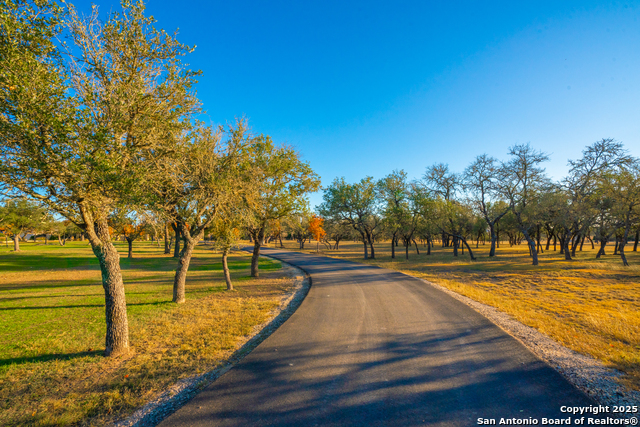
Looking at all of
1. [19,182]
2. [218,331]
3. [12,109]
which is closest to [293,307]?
[218,331]

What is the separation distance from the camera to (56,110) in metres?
5.21

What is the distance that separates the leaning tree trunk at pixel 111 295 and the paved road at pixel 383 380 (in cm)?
367

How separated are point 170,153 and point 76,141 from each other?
9.58 feet

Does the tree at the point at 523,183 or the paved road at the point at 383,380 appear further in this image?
the tree at the point at 523,183

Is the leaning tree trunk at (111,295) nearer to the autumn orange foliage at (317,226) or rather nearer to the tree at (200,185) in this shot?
the tree at (200,185)

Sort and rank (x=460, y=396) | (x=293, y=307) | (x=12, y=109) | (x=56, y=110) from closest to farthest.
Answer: (x=460, y=396) < (x=12, y=109) < (x=56, y=110) < (x=293, y=307)

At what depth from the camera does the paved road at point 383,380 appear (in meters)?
4.12

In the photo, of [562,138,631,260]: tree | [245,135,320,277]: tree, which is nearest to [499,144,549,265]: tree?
[562,138,631,260]: tree

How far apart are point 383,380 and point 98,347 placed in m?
8.00

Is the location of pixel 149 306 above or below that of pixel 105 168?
below

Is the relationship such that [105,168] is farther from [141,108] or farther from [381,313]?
[381,313]

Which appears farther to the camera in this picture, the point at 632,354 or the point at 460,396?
the point at 632,354

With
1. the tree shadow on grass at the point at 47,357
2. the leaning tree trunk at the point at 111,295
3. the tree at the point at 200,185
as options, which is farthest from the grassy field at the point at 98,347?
the tree at the point at 200,185

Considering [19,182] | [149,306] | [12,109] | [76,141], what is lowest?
[149,306]
